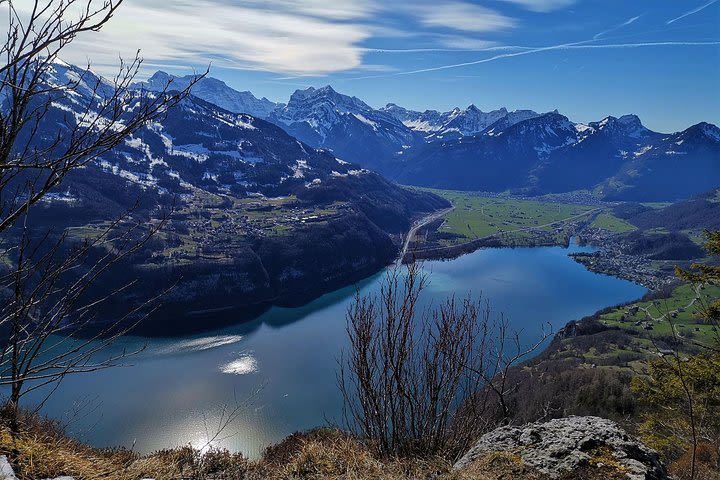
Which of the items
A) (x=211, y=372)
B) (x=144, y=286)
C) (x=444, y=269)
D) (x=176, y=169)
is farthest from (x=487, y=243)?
(x=176, y=169)

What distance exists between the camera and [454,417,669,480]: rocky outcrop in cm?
433

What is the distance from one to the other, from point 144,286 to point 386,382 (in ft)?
283

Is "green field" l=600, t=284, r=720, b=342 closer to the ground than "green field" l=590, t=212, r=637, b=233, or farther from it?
closer to the ground

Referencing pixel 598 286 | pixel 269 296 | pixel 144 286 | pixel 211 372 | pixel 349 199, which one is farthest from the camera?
pixel 349 199

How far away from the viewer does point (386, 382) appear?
648cm

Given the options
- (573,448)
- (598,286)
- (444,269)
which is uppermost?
(573,448)

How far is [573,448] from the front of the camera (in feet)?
15.1

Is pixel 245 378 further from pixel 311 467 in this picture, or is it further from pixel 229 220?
pixel 229 220

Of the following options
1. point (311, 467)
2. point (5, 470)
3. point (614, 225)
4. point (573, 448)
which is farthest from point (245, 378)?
point (614, 225)

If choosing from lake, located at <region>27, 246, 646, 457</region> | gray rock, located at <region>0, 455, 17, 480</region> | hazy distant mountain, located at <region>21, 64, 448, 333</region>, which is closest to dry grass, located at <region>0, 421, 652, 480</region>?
gray rock, located at <region>0, 455, 17, 480</region>

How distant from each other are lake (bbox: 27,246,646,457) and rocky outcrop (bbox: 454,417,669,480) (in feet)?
36.7

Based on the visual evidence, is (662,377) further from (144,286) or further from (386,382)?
→ (144,286)

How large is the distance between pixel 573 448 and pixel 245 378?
155 ft

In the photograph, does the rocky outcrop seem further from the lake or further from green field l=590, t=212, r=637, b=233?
green field l=590, t=212, r=637, b=233
